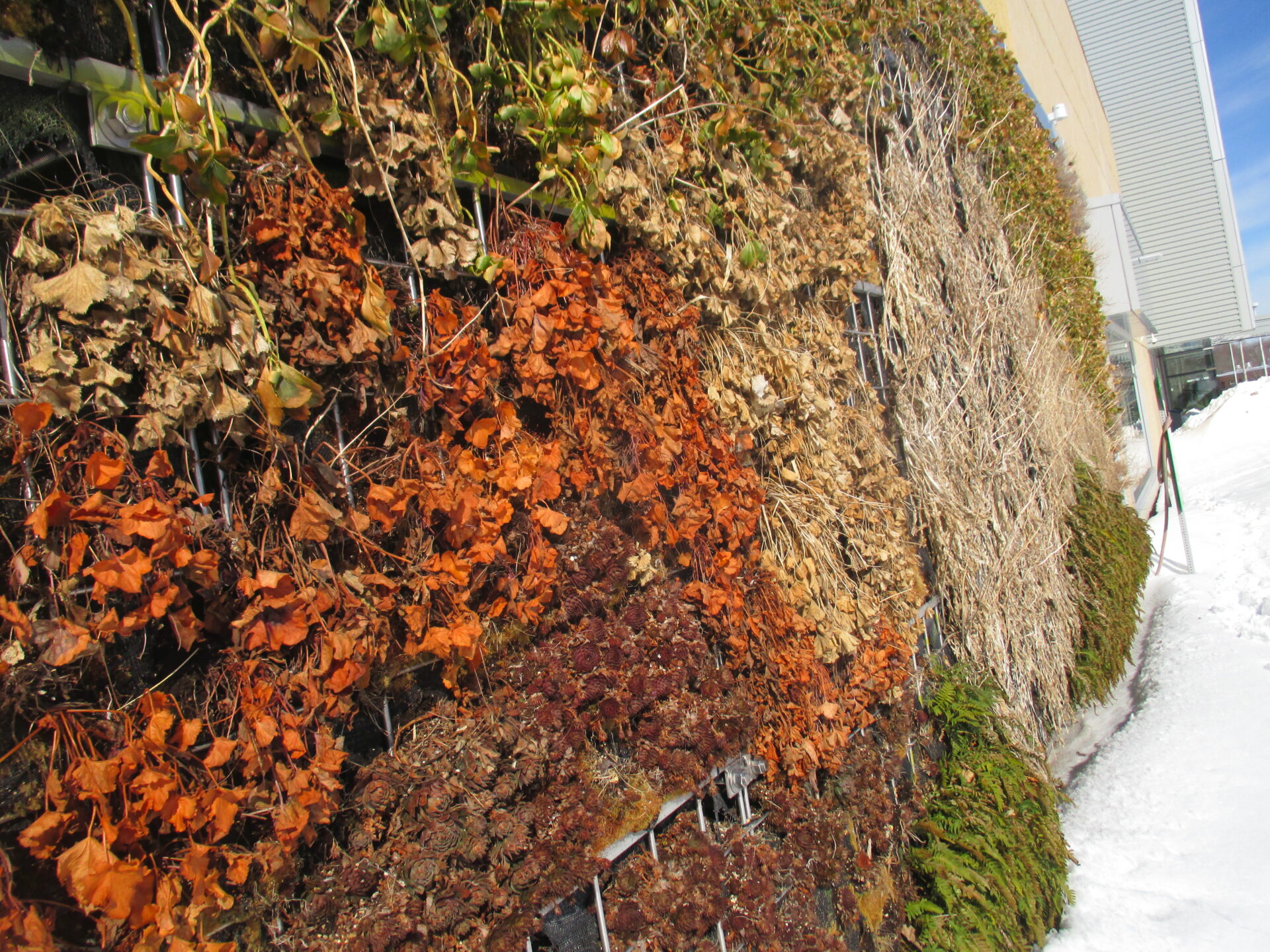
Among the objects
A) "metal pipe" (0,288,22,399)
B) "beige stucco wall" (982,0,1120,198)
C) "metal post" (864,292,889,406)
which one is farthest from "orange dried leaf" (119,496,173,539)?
"beige stucco wall" (982,0,1120,198)

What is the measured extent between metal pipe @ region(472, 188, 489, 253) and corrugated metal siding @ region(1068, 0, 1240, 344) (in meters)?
23.4

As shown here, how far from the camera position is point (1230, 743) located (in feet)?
13.8

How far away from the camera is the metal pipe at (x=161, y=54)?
127 cm

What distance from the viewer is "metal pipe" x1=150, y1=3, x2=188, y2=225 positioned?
1274mm

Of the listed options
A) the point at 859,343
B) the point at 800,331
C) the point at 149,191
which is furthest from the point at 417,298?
the point at 859,343

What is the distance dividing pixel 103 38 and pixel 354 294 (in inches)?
21.1

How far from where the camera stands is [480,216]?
5.77 feet

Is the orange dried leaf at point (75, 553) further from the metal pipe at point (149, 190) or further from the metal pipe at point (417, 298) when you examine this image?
the metal pipe at point (417, 298)

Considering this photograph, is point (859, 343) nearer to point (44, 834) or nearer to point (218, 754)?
point (218, 754)

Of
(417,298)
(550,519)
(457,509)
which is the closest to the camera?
(457,509)

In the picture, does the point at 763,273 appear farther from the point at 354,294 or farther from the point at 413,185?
the point at 354,294

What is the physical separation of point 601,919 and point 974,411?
11.8 feet

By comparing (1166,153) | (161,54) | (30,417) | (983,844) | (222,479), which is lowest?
(983,844)

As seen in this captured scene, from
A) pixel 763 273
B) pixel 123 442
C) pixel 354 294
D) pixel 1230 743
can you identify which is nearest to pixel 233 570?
pixel 123 442
